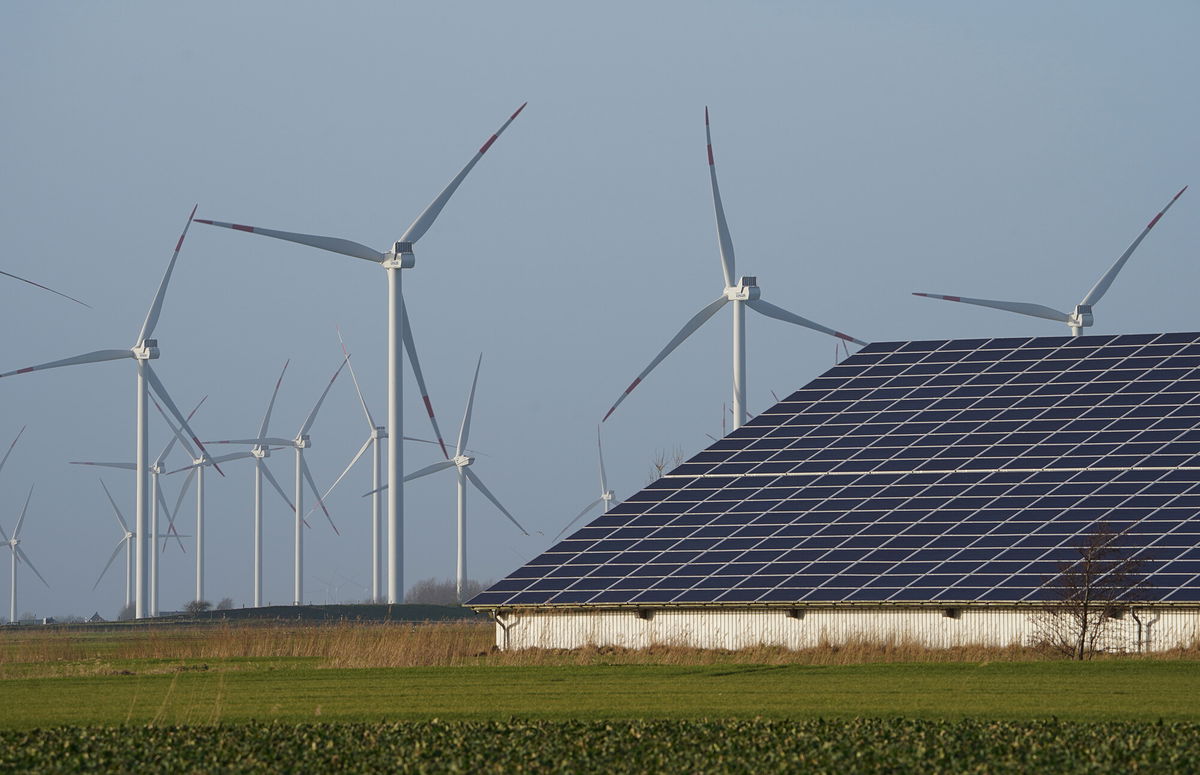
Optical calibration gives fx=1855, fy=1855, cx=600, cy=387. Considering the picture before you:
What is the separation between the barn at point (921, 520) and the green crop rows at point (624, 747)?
1711 centimetres

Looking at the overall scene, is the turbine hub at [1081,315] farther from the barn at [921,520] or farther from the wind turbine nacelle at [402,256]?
the wind turbine nacelle at [402,256]

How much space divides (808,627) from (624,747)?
21852 mm

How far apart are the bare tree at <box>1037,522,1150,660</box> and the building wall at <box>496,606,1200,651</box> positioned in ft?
1.33

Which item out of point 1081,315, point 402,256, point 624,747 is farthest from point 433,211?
point 624,747

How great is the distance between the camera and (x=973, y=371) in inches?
2354

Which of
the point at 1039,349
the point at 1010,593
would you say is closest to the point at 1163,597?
the point at 1010,593

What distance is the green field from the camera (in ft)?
105

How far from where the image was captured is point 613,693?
3622cm

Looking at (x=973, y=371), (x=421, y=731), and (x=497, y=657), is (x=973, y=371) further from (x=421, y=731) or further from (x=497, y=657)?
(x=421, y=731)

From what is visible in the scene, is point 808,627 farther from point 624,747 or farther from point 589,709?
point 624,747

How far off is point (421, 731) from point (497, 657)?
19.5 meters

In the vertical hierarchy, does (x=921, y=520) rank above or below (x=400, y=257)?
below

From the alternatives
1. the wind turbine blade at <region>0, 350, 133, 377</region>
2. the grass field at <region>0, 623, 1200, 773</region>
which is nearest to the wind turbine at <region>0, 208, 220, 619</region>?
the wind turbine blade at <region>0, 350, 133, 377</region>

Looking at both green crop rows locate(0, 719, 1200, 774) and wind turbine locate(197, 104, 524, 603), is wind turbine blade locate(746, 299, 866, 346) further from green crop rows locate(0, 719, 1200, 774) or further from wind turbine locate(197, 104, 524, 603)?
green crop rows locate(0, 719, 1200, 774)
